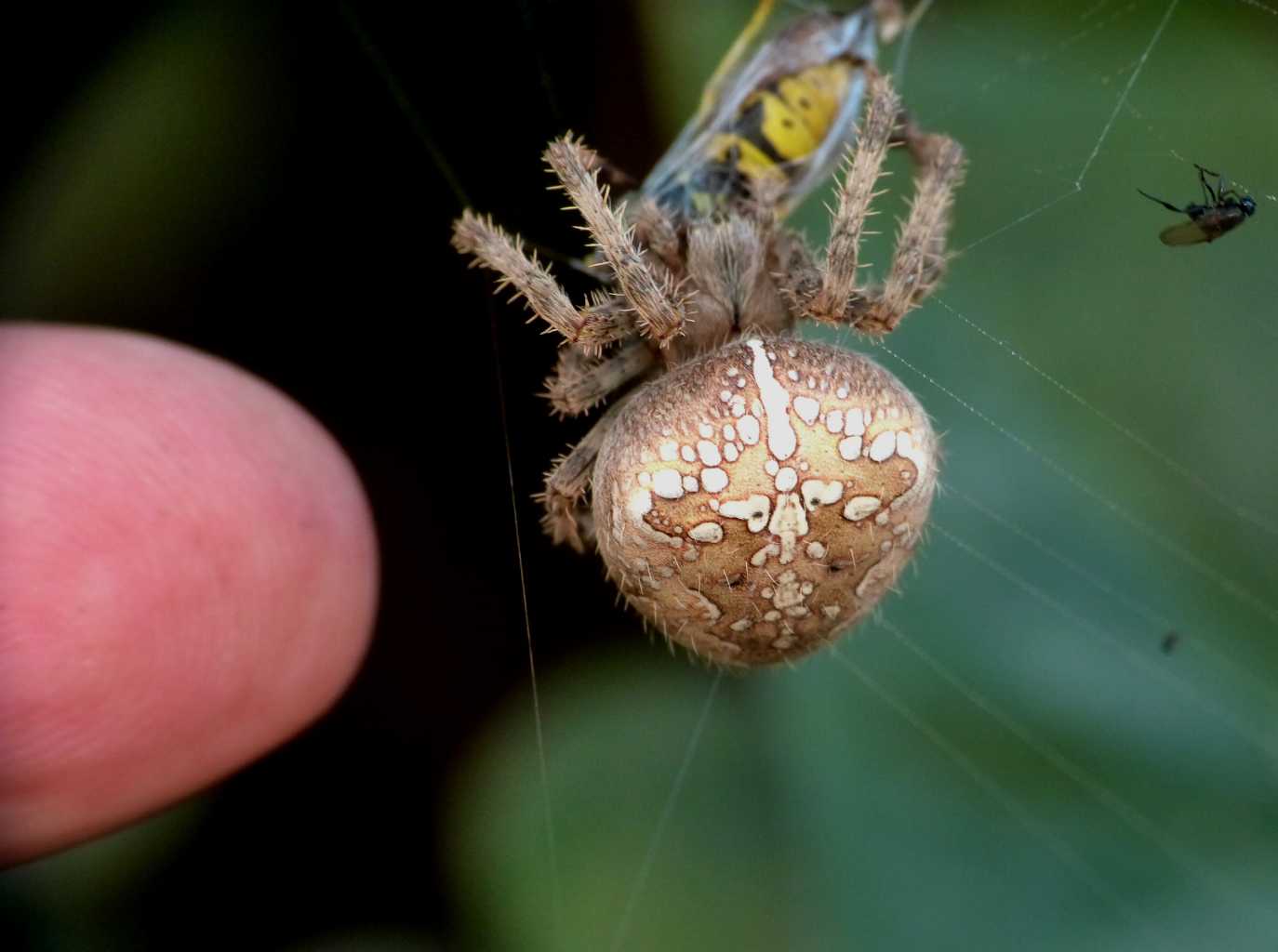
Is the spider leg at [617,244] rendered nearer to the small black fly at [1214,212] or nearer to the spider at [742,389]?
the spider at [742,389]

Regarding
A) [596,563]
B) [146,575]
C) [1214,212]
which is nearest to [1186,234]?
[1214,212]

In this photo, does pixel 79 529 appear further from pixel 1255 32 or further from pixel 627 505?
pixel 1255 32

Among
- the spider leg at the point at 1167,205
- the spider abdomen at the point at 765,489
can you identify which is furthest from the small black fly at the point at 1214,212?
the spider abdomen at the point at 765,489

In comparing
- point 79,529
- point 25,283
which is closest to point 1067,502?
point 79,529

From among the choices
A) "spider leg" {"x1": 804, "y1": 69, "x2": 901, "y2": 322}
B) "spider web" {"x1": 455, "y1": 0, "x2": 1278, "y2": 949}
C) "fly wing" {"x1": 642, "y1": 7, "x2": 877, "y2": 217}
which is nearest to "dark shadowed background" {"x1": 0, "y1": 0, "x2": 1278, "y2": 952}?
"spider web" {"x1": 455, "y1": 0, "x2": 1278, "y2": 949}

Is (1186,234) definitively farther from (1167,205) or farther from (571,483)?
(571,483)

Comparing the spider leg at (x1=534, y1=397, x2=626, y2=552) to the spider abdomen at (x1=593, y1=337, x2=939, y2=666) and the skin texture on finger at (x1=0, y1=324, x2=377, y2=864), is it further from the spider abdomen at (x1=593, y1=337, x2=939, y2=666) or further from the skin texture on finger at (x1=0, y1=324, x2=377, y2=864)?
the skin texture on finger at (x1=0, y1=324, x2=377, y2=864)

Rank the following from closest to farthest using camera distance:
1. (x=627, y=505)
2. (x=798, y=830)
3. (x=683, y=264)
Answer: (x=627, y=505)
(x=683, y=264)
(x=798, y=830)
